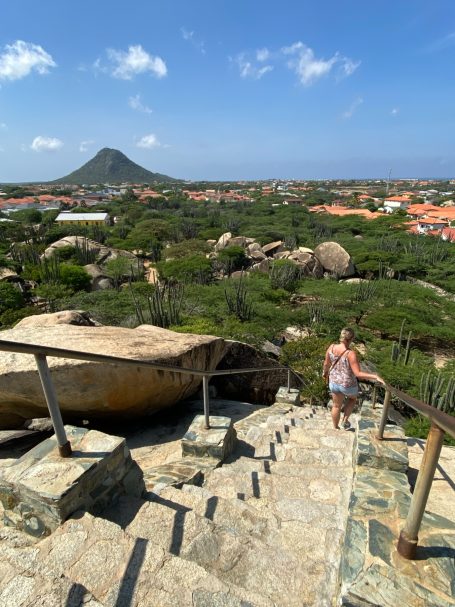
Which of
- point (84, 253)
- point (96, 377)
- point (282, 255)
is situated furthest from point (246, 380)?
point (84, 253)

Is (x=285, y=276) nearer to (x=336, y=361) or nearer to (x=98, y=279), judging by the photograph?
(x=98, y=279)

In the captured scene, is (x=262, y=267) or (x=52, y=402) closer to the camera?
(x=52, y=402)

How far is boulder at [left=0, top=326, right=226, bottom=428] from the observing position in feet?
15.4

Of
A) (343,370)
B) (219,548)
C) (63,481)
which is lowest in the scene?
(343,370)

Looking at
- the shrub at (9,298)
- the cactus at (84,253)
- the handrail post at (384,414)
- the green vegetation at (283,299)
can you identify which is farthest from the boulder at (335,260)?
the handrail post at (384,414)

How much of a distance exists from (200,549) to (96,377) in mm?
2977

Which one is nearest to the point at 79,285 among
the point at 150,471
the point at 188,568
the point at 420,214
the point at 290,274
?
the point at 290,274

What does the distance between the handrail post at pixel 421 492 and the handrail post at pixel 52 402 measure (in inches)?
85.2

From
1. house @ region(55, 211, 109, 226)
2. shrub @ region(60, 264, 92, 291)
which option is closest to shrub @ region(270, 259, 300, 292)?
shrub @ region(60, 264, 92, 291)

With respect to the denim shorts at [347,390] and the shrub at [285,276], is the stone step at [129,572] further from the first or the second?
the shrub at [285,276]

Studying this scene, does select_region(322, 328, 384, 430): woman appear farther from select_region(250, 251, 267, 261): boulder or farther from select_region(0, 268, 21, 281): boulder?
select_region(250, 251, 267, 261): boulder

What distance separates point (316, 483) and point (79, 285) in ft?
71.3

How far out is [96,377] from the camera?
484 cm

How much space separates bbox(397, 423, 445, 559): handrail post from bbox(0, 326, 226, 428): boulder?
3.88m
